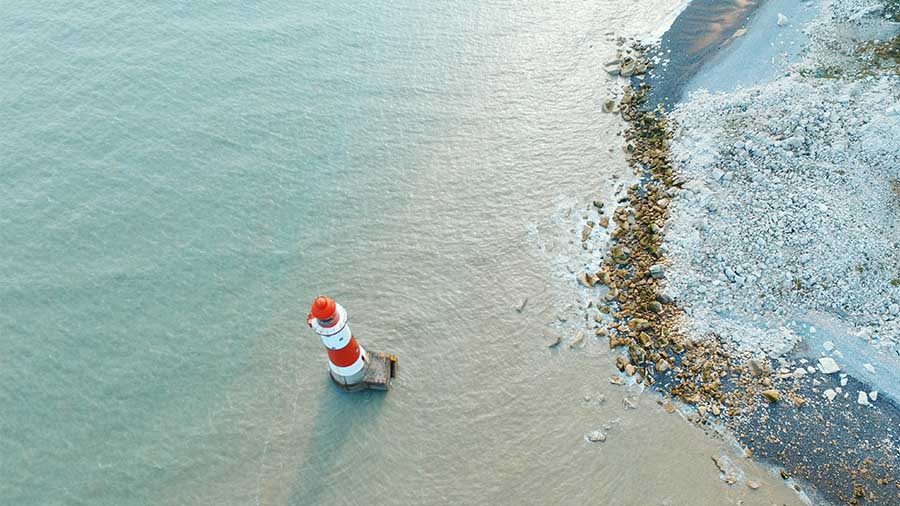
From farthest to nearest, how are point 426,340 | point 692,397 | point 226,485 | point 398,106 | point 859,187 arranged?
1. point 398,106
2. point 859,187
3. point 426,340
4. point 692,397
5. point 226,485

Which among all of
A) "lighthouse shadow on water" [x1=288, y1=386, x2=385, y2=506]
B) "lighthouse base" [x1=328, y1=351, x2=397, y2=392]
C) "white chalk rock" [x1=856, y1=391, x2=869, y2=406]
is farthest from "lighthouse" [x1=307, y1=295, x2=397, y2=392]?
"white chalk rock" [x1=856, y1=391, x2=869, y2=406]

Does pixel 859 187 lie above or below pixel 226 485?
above

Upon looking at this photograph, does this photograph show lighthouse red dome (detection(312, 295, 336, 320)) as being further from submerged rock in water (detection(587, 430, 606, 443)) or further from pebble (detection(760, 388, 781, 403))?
pebble (detection(760, 388, 781, 403))

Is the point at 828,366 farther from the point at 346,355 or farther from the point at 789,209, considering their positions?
the point at 346,355

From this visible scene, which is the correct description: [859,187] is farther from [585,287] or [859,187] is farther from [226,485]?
[226,485]

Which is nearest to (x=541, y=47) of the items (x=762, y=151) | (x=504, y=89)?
(x=504, y=89)

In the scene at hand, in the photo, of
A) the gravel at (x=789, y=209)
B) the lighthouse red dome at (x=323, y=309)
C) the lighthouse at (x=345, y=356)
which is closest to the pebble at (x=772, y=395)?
the gravel at (x=789, y=209)

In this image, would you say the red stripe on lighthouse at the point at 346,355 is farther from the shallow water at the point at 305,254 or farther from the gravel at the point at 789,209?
the gravel at the point at 789,209
